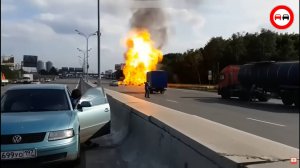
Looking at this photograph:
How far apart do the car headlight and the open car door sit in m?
1.38

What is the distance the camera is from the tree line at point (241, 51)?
3.69 m

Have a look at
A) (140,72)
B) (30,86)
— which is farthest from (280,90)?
(140,72)

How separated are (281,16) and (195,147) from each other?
162cm

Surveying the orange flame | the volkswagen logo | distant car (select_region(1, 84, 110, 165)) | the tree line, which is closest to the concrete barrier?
the tree line

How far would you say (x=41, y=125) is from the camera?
6.72 meters

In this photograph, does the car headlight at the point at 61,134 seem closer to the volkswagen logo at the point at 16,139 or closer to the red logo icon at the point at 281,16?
the volkswagen logo at the point at 16,139

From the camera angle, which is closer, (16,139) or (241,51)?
(241,51)

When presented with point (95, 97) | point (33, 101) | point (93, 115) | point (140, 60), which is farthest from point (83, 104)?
point (140, 60)

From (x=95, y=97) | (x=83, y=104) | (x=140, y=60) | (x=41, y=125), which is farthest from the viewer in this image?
(x=140, y=60)

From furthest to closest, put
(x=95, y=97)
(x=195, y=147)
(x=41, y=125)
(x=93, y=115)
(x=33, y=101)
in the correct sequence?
(x=95, y=97) → (x=93, y=115) → (x=33, y=101) → (x=41, y=125) → (x=195, y=147)

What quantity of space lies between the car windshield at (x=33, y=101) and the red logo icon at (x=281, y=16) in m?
5.46

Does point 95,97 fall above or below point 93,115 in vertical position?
above

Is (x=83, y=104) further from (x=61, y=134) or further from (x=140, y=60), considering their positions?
(x=140, y=60)

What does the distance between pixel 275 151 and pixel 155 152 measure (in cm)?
280
